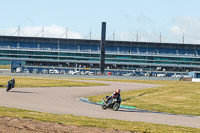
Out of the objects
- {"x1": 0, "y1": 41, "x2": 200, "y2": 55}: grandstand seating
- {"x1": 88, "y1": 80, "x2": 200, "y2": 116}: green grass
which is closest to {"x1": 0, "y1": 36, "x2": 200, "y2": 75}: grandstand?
{"x1": 0, "y1": 41, "x2": 200, "y2": 55}: grandstand seating

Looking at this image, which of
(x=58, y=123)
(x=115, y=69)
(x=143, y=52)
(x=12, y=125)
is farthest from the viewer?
(x=143, y=52)

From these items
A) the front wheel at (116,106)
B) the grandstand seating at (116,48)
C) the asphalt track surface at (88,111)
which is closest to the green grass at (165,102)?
the asphalt track surface at (88,111)

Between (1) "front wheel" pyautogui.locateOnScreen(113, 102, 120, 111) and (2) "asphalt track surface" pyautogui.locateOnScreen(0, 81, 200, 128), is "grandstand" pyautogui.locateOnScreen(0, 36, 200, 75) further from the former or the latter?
(1) "front wheel" pyautogui.locateOnScreen(113, 102, 120, 111)

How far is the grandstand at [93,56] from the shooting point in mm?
179875

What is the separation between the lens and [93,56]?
593ft

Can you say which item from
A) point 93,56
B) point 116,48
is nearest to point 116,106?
point 93,56

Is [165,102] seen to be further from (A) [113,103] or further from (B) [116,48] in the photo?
(B) [116,48]

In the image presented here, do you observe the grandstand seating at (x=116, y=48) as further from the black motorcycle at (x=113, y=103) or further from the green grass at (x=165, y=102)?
the black motorcycle at (x=113, y=103)

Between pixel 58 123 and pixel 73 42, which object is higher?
pixel 73 42

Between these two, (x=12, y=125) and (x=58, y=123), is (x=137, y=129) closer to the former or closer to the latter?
(x=58, y=123)

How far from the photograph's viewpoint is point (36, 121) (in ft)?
54.3

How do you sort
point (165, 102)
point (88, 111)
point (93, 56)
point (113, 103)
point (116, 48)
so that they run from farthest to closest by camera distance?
1. point (116, 48)
2. point (93, 56)
3. point (165, 102)
4. point (113, 103)
5. point (88, 111)

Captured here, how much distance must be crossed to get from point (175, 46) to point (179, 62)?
11738 millimetres

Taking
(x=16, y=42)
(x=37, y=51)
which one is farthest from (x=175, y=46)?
(x=16, y=42)
